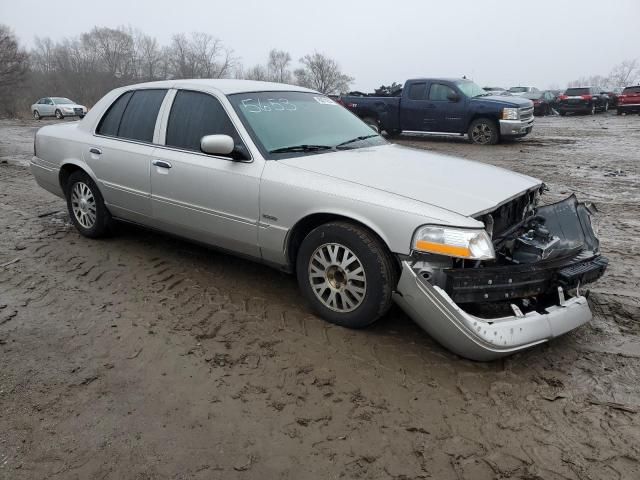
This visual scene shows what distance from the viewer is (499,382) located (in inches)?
109

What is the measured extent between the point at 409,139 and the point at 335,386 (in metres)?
13.3

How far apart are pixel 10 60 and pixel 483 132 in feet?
107

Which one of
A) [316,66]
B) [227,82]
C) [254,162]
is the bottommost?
[254,162]

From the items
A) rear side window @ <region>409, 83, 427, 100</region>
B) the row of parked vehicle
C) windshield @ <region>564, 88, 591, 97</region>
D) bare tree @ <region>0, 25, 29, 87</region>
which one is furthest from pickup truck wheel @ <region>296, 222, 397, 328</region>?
bare tree @ <region>0, 25, 29, 87</region>

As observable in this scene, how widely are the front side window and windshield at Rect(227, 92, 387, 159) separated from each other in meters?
9.94

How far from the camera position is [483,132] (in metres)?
13.3

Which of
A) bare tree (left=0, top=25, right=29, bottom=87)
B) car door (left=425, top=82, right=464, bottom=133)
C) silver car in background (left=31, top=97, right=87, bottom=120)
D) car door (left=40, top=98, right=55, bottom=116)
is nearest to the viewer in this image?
car door (left=425, top=82, right=464, bottom=133)

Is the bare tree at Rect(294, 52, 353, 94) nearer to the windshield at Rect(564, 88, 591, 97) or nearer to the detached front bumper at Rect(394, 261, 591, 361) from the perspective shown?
the windshield at Rect(564, 88, 591, 97)

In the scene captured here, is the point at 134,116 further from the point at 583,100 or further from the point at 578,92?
the point at 578,92

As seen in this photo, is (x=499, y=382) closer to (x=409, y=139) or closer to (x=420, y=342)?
(x=420, y=342)

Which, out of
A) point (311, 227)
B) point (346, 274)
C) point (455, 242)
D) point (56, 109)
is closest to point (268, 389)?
point (346, 274)

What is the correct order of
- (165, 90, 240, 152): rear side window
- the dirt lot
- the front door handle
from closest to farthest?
1. the dirt lot
2. (165, 90, 240, 152): rear side window
3. the front door handle

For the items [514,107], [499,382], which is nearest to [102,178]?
[499,382]

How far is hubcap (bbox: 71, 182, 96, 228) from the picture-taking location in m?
4.96
